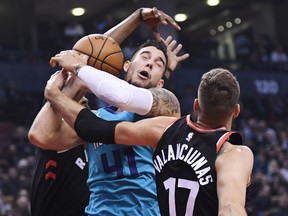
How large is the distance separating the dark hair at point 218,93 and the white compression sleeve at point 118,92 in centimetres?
60

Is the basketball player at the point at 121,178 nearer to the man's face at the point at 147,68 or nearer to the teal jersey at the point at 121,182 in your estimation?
the teal jersey at the point at 121,182

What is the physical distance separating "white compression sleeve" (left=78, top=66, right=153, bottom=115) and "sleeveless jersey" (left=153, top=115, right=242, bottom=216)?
399 mm

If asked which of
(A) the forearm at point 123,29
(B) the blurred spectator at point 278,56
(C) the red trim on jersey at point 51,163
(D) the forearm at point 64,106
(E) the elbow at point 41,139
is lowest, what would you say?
(B) the blurred spectator at point 278,56

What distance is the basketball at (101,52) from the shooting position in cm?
545

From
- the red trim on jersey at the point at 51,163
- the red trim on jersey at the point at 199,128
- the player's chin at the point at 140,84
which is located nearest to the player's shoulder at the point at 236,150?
the red trim on jersey at the point at 199,128

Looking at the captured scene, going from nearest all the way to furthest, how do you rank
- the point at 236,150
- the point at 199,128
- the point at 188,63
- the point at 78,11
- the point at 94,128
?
the point at 236,150 < the point at 199,128 < the point at 94,128 < the point at 188,63 < the point at 78,11

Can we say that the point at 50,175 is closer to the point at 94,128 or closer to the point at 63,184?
the point at 63,184

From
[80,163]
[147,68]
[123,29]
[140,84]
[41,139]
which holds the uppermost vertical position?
[123,29]

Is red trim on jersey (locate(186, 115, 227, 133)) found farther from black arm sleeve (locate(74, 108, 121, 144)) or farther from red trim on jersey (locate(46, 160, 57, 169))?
red trim on jersey (locate(46, 160, 57, 169))

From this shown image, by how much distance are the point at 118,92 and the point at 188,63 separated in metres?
19.7

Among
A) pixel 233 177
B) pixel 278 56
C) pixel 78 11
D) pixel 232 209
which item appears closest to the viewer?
pixel 232 209

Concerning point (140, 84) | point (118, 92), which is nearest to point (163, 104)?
point (118, 92)

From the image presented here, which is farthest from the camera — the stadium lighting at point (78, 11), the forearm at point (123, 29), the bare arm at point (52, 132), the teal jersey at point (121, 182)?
Result: the stadium lighting at point (78, 11)

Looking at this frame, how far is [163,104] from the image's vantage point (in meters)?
4.98
